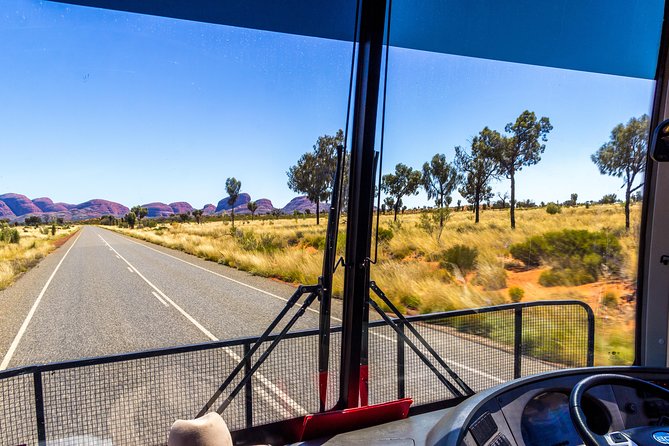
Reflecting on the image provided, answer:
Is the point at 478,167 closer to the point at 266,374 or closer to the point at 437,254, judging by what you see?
the point at 437,254

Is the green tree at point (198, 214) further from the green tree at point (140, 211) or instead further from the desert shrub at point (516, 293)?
the desert shrub at point (516, 293)

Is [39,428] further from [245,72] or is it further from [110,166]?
[245,72]

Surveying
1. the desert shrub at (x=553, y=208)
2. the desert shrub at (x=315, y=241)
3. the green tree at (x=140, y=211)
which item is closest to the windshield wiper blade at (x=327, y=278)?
the desert shrub at (x=315, y=241)

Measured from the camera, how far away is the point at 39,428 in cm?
205

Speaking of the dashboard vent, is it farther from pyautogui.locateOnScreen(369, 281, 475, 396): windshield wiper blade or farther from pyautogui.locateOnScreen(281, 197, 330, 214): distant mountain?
pyautogui.locateOnScreen(281, 197, 330, 214): distant mountain

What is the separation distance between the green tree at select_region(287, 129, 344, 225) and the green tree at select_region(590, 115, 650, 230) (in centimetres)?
211

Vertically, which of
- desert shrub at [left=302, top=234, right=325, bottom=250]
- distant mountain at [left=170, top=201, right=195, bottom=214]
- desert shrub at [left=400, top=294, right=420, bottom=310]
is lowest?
desert shrub at [left=400, top=294, right=420, bottom=310]

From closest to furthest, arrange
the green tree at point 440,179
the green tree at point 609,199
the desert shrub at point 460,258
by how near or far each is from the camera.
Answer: the green tree at point 440,179 → the desert shrub at point 460,258 → the green tree at point 609,199

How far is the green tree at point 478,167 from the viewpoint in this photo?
333 centimetres

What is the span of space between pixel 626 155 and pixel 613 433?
2.64m

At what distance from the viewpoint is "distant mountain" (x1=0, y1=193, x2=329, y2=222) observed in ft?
6.83

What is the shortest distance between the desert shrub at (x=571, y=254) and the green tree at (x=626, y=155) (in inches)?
9.0

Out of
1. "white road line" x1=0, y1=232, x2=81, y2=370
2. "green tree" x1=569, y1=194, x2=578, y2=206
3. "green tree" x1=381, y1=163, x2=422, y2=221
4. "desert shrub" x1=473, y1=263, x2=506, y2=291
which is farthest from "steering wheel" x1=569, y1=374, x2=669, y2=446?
"white road line" x1=0, y1=232, x2=81, y2=370

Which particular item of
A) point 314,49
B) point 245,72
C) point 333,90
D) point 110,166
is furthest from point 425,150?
point 110,166
